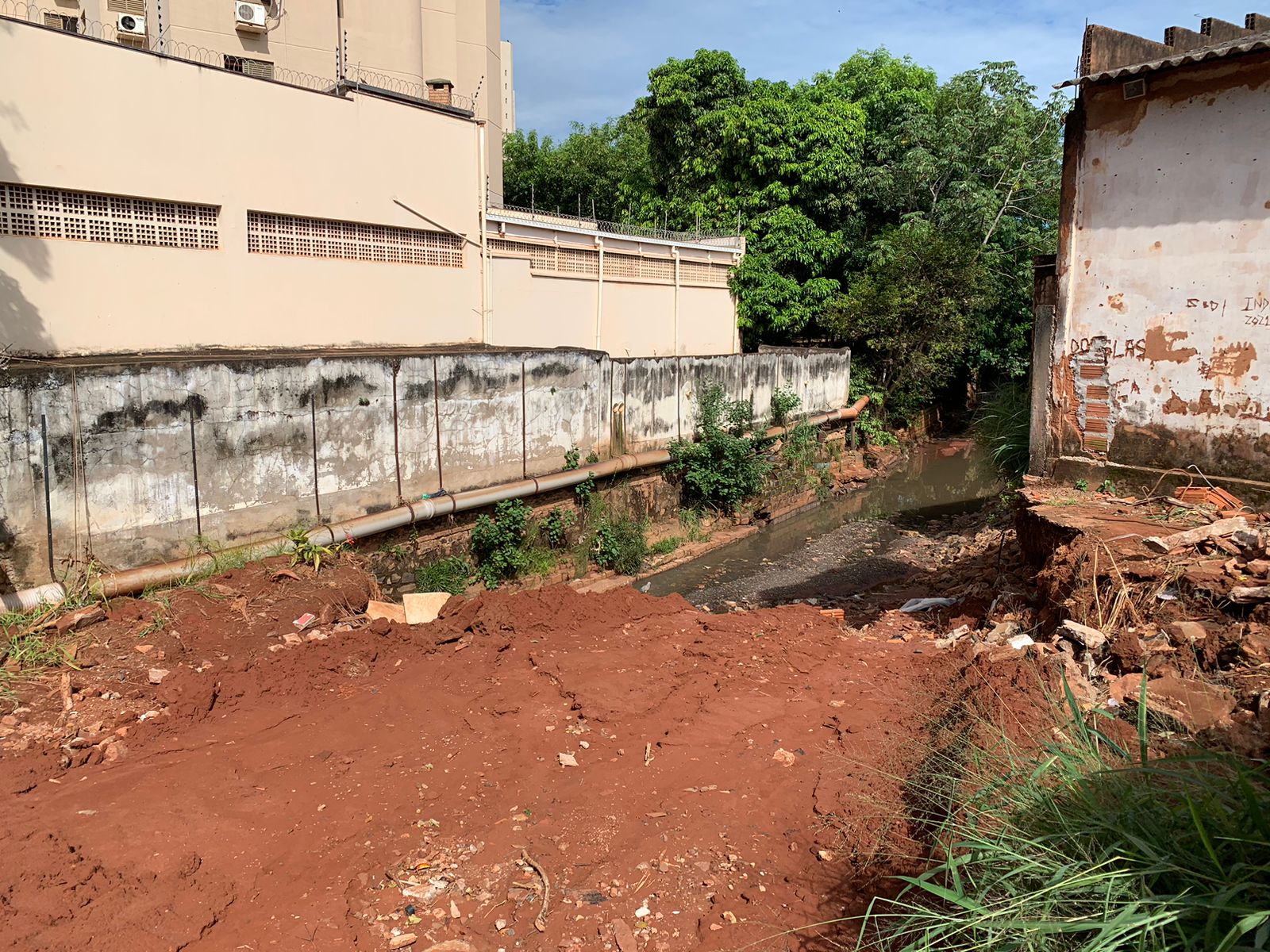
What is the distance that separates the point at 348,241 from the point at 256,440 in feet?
14.8

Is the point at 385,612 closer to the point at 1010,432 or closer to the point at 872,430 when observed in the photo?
the point at 1010,432

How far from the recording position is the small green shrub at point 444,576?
29.4 feet

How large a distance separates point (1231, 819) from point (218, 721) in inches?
204

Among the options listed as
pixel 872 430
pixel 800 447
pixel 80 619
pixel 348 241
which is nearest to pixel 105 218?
pixel 348 241

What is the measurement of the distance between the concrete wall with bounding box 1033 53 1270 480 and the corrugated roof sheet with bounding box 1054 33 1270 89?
0.52 ft

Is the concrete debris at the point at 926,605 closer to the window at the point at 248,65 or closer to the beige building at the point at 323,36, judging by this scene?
the beige building at the point at 323,36

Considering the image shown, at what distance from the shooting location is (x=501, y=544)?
31.9 ft

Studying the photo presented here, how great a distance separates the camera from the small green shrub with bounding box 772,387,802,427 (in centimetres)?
1523


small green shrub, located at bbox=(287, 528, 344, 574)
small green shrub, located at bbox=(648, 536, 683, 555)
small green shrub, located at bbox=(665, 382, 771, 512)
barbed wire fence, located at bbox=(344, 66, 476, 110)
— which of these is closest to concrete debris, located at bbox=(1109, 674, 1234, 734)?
small green shrub, located at bbox=(287, 528, 344, 574)

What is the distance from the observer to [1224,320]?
686 cm

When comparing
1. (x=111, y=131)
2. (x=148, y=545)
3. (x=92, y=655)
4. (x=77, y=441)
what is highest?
(x=111, y=131)

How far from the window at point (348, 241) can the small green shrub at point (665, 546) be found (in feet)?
16.5

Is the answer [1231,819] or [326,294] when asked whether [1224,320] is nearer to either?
[1231,819]

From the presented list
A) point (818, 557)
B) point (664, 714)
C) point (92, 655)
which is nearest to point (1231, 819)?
point (664, 714)
